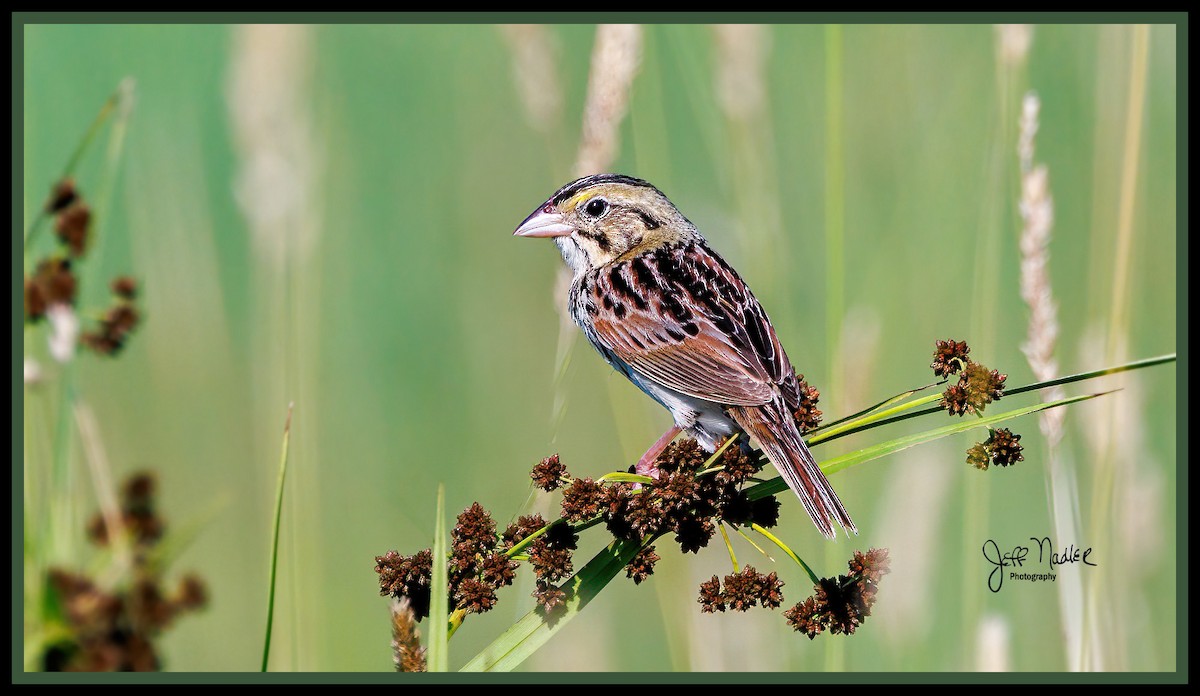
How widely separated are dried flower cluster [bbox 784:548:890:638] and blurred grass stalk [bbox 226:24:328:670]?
172 cm

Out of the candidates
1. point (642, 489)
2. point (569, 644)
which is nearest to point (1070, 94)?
point (569, 644)

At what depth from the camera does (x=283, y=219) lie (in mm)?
3893

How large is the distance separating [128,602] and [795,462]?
5.67 ft

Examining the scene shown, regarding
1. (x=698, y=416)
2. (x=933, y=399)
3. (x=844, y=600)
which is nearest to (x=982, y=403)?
(x=933, y=399)

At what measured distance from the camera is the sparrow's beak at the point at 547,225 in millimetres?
4043

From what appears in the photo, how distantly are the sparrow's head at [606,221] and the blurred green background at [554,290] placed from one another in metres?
0.13

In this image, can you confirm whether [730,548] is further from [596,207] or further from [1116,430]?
[596,207]

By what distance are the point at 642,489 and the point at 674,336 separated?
123 cm

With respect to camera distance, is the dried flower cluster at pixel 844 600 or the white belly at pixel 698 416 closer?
the dried flower cluster at pixel 844 600

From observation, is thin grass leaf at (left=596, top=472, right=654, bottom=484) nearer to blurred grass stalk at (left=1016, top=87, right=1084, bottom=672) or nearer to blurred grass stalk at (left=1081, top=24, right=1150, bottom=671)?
blurred grass stalk at (left=1016, top=87, right=1084, bottom=672)

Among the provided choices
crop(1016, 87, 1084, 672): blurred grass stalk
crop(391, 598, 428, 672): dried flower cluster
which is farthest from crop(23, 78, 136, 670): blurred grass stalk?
crop(1016, 87, 1084, 672): blurred grass stalk

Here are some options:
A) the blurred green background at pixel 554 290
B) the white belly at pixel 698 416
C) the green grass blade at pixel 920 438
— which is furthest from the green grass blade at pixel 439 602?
the white belly at pixel 698 416

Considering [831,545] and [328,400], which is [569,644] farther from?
[328,400]

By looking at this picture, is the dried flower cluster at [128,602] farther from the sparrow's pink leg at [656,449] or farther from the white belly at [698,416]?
the white belly at [698,416]
